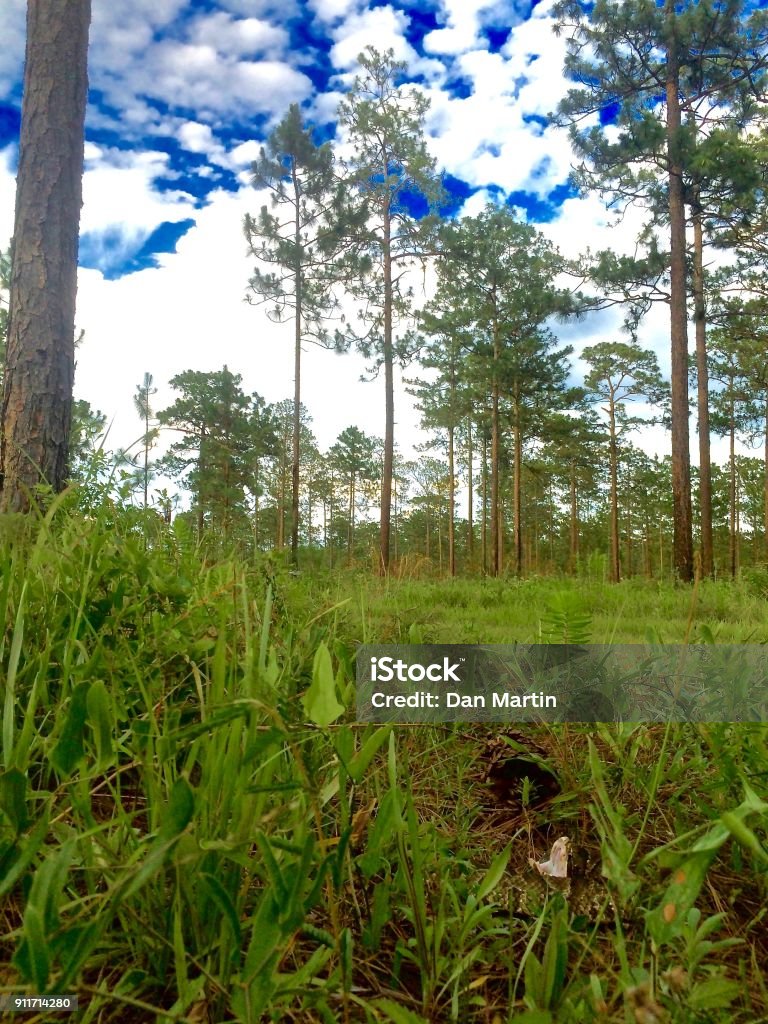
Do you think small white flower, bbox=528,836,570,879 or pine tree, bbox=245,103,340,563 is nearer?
small white flower, bbox=528,836,570,879

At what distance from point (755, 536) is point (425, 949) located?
44.4 metres

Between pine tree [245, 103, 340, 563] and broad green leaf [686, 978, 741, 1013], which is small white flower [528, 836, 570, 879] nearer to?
broad green leaf [686, 978, 741, 1013]

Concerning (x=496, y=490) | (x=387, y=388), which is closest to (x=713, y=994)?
(x=387, y=388)

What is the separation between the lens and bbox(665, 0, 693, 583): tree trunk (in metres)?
9.41

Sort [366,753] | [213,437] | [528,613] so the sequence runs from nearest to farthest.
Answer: [366,753] → [528,613] → [213,437]

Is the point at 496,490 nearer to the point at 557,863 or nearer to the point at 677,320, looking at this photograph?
the point at 677,320

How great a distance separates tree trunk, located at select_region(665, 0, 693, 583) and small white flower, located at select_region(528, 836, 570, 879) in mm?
9297

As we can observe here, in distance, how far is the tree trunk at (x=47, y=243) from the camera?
2885 millimetres

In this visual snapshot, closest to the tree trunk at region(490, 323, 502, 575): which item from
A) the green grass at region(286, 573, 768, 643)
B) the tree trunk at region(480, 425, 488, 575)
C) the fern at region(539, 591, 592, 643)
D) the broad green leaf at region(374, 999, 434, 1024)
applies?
the tree trunk at region(480, 425, 488, 575)

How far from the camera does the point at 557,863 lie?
3.10 feet

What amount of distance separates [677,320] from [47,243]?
10.2m

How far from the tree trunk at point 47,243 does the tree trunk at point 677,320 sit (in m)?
9.14

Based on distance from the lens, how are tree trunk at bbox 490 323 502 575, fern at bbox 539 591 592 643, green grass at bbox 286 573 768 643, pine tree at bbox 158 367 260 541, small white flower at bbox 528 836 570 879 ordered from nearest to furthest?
small white flower at bbox 528 836 570 879, fern at bbox 539 591 592 643, green grass at bbox 286 573 768 643, tree trunk at bbox 490 323 502 575, pine tree at bbox 158 367 260 541

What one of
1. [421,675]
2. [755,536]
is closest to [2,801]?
[421,675]
